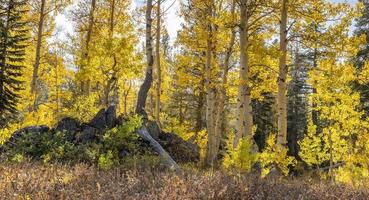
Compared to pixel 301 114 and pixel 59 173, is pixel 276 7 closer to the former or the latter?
pixel 59 173

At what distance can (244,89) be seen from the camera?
1174 centimetres

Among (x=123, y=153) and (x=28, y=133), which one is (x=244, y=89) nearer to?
(x=123, y=153)

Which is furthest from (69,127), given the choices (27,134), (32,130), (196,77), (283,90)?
(196,77)

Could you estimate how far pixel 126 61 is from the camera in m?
17.8

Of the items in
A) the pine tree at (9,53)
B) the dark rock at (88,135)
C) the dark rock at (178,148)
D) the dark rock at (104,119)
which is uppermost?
the pine tree at (9,53)

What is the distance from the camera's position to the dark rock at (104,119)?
9994 millimetres

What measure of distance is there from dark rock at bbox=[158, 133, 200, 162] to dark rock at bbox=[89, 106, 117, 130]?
6.91ft

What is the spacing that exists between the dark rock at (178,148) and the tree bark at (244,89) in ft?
5.53

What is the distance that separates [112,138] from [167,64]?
944 inches

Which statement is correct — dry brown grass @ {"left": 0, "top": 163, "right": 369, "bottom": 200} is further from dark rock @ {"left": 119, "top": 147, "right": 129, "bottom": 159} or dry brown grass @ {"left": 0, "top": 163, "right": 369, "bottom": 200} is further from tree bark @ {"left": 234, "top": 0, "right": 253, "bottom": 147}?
tree bark @ {"left": 234, "top": 0, "right": 253, "bottom": 147}

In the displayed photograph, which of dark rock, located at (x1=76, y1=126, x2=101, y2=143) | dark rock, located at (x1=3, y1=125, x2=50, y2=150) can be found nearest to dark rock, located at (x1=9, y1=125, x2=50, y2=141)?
dark rock, located at (x1=3, y1=125, x2=50, y2=150)

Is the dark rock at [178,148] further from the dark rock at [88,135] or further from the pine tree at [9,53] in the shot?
the pine tree at [9,53]

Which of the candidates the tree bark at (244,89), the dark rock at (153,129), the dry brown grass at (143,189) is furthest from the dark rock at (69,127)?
the dry brown grass at (143,189)

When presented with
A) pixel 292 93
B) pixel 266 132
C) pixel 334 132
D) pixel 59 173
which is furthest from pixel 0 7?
pixel 292 93
